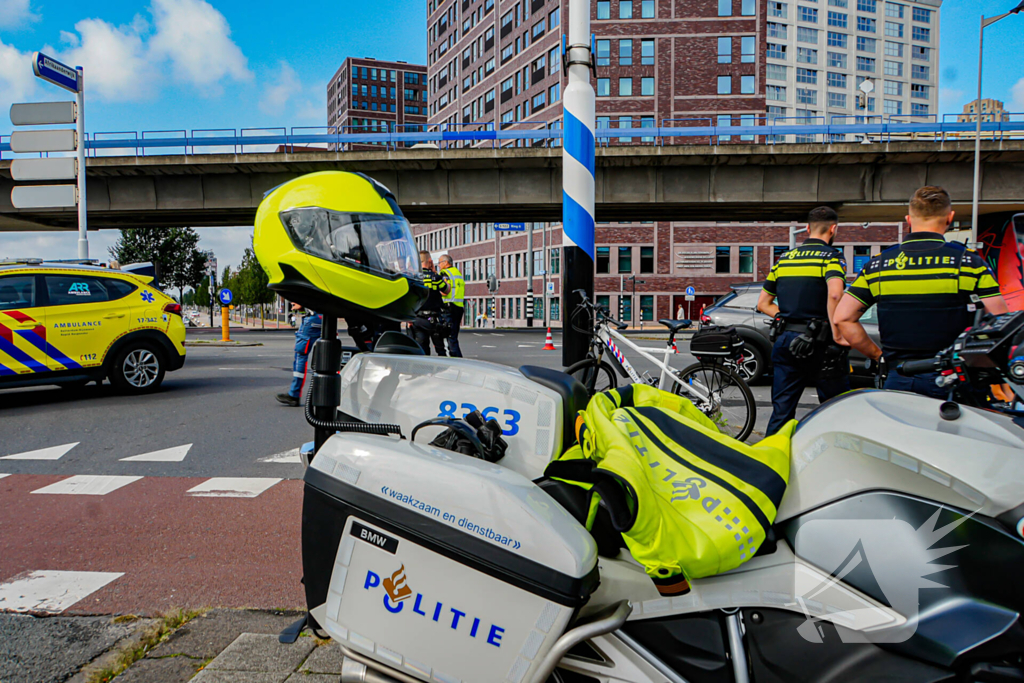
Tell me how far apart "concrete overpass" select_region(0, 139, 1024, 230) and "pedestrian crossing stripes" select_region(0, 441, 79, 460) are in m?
19.0

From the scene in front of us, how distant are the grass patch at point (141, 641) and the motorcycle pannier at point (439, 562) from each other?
109 centimetres

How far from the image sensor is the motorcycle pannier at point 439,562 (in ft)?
4.67

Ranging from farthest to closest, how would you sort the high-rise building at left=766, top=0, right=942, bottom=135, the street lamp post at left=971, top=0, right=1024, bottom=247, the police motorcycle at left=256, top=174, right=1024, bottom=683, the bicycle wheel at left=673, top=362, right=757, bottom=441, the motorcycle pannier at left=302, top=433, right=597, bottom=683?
1. the high-rise building at left=766, top=0, right=942, bottom=135
2. the street lamp post at left=971, top=0, right=1024, bottom=247
3. the bicycle wheel at left=673, top=362, right=757, bottom=441
4. the motorcycle pannier at left=302, top=433, right=597, bottom=683
5. the police motorcycle at left=256, top=174, right=1024, bottom=683

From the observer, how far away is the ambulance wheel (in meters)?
8.75

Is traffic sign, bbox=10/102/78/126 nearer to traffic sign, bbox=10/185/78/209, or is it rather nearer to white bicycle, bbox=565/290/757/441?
traffic sign, bbox=10/185/78/209

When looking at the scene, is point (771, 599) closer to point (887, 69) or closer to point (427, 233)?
point (427, 233)

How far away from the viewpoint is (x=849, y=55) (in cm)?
8350

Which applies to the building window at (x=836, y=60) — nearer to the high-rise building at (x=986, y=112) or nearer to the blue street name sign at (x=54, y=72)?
the high-rise building at (x=986, y=112)

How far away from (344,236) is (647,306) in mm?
50787

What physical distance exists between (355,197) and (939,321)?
2854 mm

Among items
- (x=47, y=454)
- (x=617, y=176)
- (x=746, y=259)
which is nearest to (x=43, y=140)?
(x=47, y=454)

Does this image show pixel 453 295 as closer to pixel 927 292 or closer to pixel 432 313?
pixel 432 313

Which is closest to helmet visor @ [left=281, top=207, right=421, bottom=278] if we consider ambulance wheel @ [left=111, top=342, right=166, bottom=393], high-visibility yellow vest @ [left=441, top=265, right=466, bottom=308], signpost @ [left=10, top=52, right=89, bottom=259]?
ambulance wheel @ [left=111, top=342, right=166, bottom=393]

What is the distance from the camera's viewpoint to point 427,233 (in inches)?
3051
